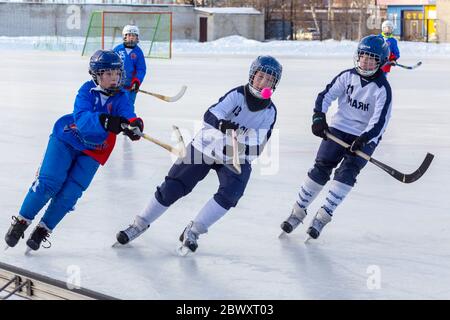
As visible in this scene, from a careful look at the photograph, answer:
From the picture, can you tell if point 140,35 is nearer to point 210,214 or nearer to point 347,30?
point 347,30

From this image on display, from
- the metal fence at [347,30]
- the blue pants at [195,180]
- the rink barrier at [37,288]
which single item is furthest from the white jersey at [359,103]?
the metal fence at [347,30]

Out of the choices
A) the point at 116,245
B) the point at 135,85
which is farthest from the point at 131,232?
the point at 135,85

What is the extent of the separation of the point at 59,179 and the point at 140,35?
77.3ft

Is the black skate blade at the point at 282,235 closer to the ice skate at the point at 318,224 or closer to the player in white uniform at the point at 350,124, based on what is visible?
the player in white uniform at the point at 350,124

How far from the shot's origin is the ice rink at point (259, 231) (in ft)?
12.2

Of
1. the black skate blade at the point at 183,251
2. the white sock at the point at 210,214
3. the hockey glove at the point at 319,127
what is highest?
the hockey glove at the point at 319,127

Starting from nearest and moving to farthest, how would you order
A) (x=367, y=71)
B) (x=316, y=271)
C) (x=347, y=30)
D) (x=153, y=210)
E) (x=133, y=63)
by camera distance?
(x=316, y=271)
(x=153, y=210)
(x=367, y=71)
(x=133, y=63)
(x=347, y=30)

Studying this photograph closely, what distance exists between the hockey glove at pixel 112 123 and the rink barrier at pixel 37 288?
0.70m

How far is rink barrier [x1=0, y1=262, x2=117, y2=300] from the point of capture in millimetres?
3373

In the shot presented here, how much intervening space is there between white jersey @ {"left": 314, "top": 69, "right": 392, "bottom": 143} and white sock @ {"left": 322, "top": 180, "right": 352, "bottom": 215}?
27cm

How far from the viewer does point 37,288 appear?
3521mm

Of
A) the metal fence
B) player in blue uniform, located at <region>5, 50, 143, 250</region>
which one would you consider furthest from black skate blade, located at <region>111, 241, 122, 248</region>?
the metal fence

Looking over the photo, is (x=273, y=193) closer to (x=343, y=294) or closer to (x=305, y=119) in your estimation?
(x=343, y=294)
